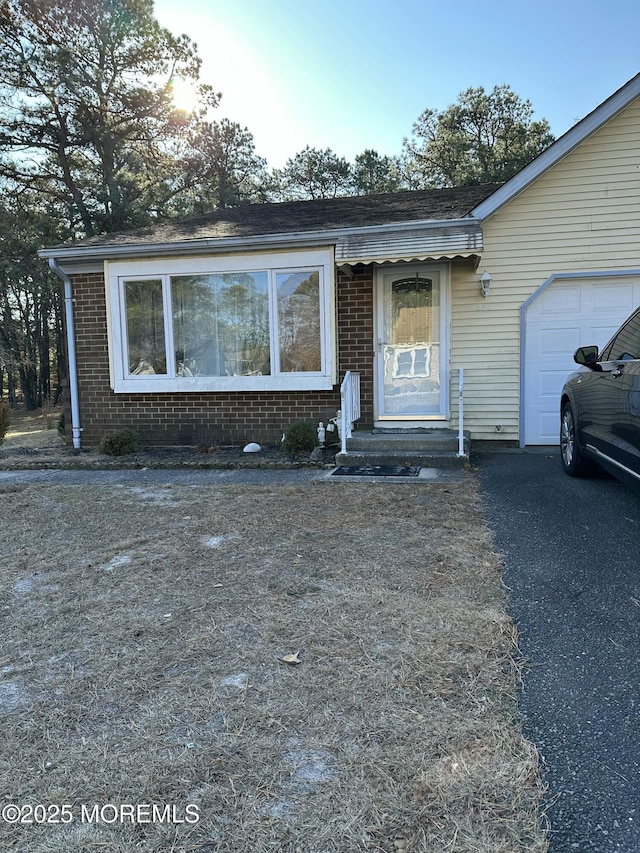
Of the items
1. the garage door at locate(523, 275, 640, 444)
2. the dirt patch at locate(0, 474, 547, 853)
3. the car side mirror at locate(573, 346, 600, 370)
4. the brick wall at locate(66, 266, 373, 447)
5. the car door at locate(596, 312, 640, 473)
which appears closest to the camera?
the dirt patch at locate(0, 474, 547, 853)

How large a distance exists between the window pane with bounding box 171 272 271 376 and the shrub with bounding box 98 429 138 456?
1.17m

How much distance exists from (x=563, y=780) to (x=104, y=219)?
72.7ft

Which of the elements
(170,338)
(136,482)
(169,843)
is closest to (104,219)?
(170,338)

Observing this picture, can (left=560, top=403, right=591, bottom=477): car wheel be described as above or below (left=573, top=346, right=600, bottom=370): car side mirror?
below

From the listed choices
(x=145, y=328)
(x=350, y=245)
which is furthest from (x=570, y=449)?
(x=145, y=328)

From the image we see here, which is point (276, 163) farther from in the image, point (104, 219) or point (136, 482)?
point (136, 482)

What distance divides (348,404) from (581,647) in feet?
16.4

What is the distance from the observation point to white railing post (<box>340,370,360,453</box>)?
23.0 feet

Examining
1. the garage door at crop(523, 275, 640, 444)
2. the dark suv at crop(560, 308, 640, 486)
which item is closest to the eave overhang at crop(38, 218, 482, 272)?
the garage door at crop(523, 275, 640, 444)

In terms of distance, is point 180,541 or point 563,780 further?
point 180,541

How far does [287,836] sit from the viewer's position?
5.07 ft

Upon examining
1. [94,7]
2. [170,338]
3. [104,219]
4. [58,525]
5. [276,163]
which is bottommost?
[58,525]

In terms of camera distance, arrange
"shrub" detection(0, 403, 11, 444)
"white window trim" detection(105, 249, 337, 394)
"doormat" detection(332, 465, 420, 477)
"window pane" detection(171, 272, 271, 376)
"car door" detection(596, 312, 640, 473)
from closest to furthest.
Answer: "car door" detection(596, 312, 640, 473) → "doormat" detection(332, 465, 420, 477) → "white window trim" detection(105, 249, 337, 394) → "window pane" detection(171, 272, 271, 376) → "shrub" detection(0, 403, 11, 444)

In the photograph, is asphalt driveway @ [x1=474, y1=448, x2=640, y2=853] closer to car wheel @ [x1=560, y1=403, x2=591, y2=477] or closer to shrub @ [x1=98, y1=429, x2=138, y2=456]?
car wheel @ [x1=560, y1=403, x2=591, y2=477]
